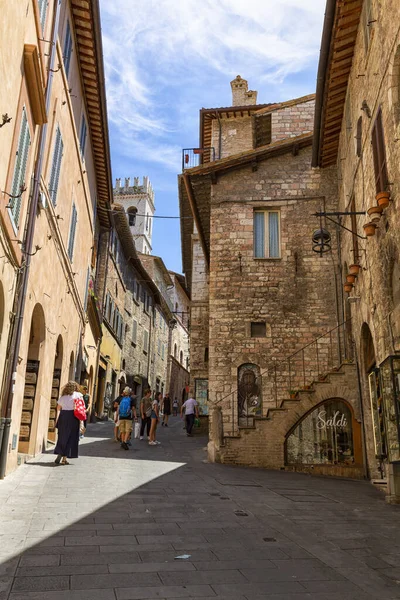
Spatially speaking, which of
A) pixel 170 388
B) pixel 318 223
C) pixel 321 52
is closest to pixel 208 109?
pixel 318 223

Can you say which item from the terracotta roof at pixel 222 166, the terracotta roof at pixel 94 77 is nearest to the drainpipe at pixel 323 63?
the terracotta roof at pixel 222 166

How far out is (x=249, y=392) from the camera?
13719mm

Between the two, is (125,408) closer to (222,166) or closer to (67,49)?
(222,166)

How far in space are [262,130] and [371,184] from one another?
456 inches

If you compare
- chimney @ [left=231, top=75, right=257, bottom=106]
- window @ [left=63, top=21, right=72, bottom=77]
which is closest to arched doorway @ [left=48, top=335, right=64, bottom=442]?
window @ [left=63, top=21, right=72, bottom=77]

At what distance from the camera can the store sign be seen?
11516mm

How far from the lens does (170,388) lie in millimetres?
45844

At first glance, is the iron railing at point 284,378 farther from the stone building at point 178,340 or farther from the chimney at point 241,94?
the stone building at point 178,340

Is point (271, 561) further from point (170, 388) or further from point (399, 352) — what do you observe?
point (170, 388)

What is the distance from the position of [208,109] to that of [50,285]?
13434 mm

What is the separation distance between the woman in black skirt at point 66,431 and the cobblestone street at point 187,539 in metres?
0.45

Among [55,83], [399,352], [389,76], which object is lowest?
[399,352]

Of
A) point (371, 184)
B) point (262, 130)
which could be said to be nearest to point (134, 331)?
point (262, 130)

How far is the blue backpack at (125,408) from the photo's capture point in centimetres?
1239
